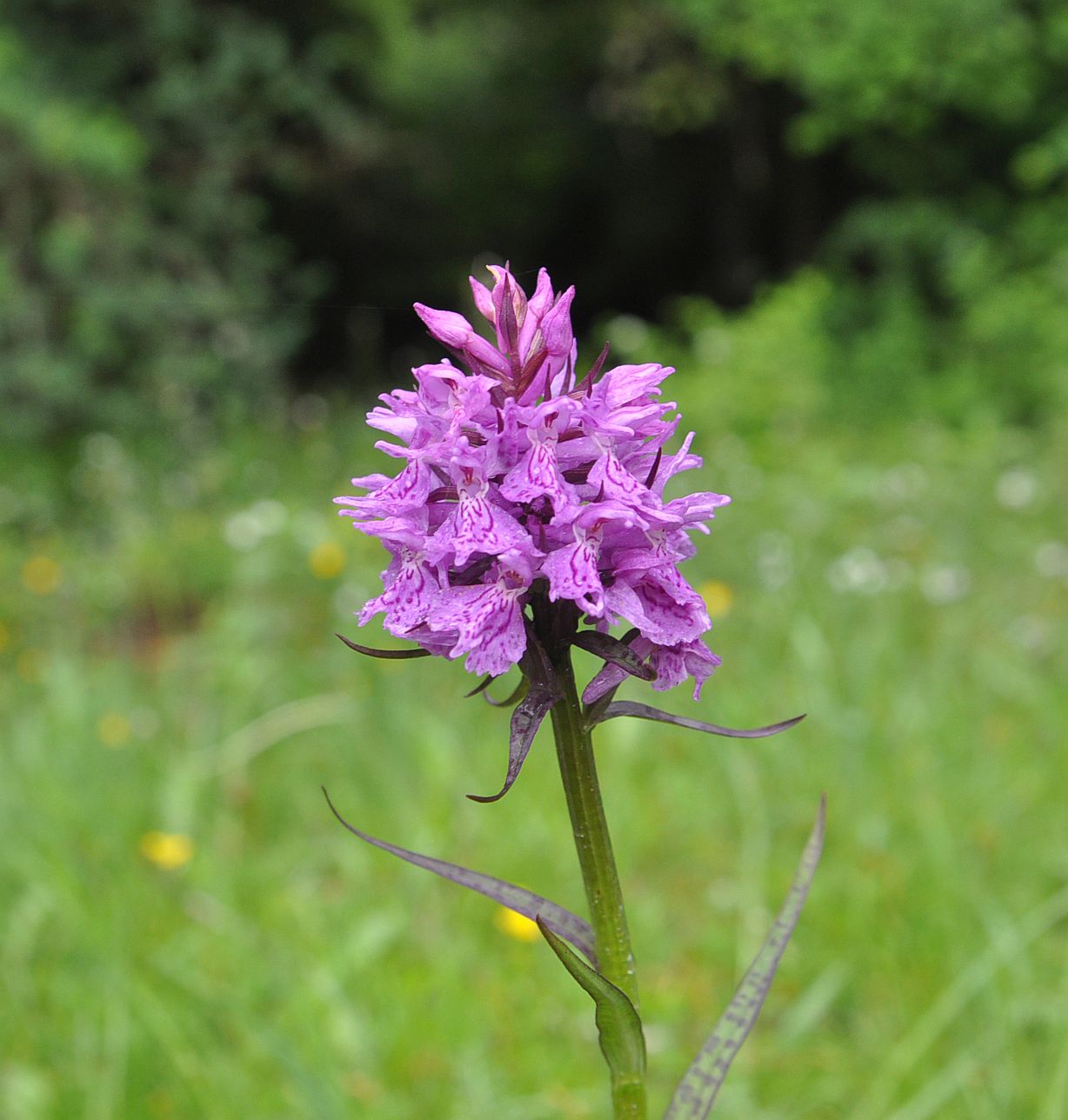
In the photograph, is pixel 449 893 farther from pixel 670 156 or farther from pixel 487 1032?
pixel 670 156

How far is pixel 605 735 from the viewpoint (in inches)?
145

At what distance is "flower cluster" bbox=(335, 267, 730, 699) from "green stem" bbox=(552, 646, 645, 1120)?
36 millimetres

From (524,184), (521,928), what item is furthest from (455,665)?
(524,184)

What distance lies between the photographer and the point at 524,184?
57.1 ft

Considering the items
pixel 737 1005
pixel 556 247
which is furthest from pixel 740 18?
pixel 737 1005

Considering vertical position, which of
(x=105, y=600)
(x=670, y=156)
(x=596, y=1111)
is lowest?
(x=596, y=1111)

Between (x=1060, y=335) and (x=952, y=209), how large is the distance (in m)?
2.79

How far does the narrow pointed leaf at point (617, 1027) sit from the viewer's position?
101 cm

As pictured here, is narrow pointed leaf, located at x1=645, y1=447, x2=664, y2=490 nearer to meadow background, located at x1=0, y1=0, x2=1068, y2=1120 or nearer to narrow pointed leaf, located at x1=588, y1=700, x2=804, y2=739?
narrow pointed leaf, located at x1=588, y1=700, x2=804, y2=739

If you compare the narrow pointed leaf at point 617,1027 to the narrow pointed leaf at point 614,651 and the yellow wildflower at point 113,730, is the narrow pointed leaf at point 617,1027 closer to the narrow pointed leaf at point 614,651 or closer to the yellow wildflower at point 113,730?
the narrow pointed leaf at point 614,651

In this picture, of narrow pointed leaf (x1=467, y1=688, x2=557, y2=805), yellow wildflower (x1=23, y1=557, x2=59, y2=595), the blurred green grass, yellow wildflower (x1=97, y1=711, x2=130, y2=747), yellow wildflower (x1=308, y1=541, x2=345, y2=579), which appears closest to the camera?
narrow pointed leaf (x1=467, y1=688, x2=557, y2=805)

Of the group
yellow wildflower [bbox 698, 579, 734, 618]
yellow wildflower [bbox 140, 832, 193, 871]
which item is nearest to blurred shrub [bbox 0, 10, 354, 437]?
yellow wildflower [bbox 698, 579, 734, 618]

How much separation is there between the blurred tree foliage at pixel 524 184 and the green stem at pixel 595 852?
4664 millimetres

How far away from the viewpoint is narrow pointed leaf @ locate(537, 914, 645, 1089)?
3.33 feet
